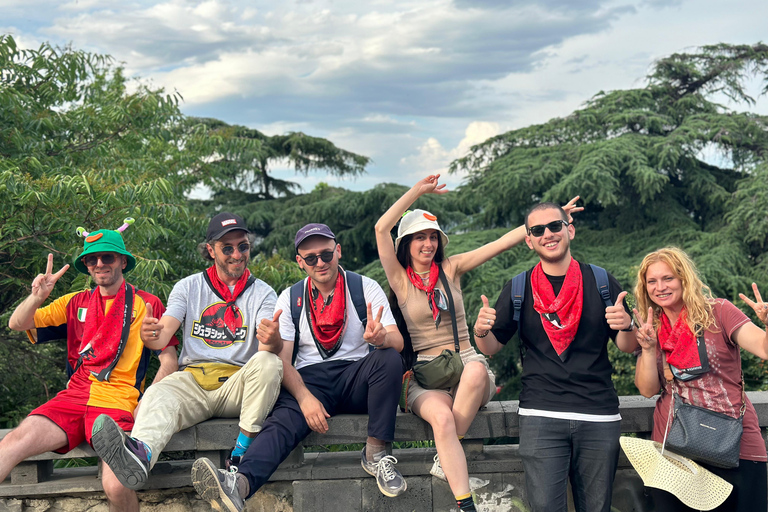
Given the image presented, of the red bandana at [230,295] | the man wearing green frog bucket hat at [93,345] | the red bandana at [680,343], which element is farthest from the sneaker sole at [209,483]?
the red bandana at [680,343]

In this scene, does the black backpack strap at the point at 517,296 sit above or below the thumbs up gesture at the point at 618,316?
above

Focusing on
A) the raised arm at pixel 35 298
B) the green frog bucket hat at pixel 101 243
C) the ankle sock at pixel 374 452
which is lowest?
the ankle sock at pixel 374 452

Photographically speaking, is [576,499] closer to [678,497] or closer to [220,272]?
[678,497]

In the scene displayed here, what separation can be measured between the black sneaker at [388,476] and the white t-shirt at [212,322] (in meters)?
1.10

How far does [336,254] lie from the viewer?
13.7 ft

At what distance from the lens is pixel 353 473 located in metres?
3.87

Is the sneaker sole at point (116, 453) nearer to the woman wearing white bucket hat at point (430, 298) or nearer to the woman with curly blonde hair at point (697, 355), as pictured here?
the woman wearing white bucket hat at point (430, 298)

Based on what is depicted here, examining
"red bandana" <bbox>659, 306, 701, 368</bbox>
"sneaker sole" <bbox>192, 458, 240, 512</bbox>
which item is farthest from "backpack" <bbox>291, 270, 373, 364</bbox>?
"red bandana" <bbox>659, 306, 701, 368</bbox>

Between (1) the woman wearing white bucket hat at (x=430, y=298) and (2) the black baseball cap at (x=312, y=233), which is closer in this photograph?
(1) the woman wearing white bucket hat at (x=430, y=298)

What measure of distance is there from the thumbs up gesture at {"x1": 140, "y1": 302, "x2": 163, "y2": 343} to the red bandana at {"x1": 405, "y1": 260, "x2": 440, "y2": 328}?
157 centimetres

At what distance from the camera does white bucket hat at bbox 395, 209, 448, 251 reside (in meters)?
4.09

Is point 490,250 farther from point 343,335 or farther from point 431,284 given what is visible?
point 343,335

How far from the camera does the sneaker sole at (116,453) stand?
127 inches

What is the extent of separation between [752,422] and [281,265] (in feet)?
18.9
